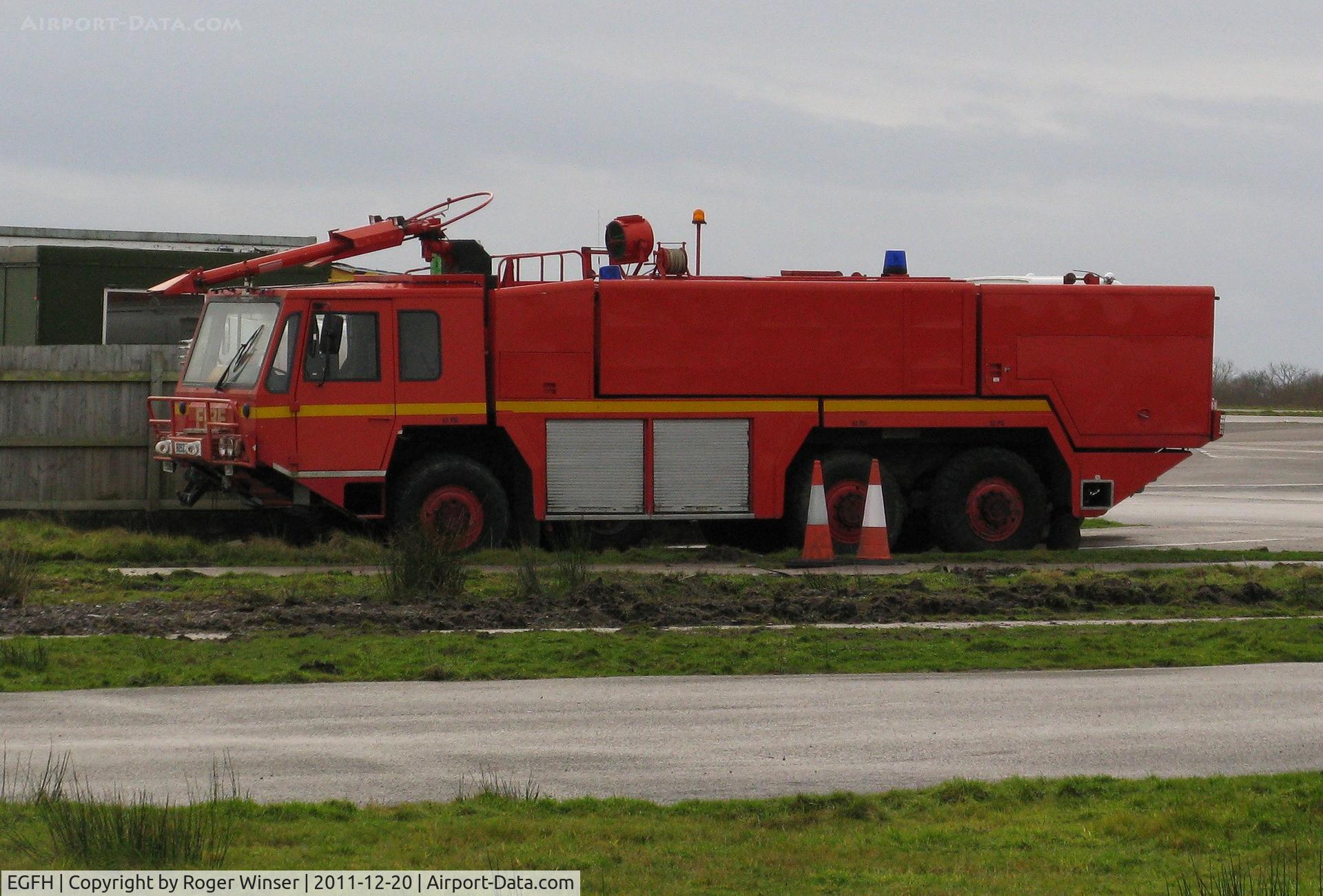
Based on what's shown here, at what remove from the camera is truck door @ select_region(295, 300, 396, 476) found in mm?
16797

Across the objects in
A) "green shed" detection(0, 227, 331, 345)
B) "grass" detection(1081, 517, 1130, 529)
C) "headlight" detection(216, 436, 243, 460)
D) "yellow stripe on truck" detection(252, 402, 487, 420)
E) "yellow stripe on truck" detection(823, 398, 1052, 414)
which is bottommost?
"grass" detection(1081, 517, 1130, 529)

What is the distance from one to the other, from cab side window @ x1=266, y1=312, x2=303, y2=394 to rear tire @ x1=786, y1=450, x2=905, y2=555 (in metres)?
5.33

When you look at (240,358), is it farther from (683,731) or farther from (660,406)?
(683,731)

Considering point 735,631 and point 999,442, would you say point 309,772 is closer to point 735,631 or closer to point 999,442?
point 735,631

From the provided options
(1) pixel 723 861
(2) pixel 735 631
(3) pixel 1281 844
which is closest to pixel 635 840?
(1) pixel 723 861

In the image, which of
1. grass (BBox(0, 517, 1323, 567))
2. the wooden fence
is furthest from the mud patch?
the wooden fence

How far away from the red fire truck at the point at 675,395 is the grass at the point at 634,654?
5.03 meters

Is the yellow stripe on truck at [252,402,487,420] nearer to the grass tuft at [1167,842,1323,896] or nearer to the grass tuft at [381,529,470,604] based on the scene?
the grass tuft at [381,529,470,604]

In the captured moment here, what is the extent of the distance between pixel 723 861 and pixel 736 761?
189cm

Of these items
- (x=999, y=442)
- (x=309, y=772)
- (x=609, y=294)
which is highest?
(x=609, y=294)

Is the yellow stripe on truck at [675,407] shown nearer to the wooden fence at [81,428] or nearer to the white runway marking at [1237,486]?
the wooden fence at [81,428]

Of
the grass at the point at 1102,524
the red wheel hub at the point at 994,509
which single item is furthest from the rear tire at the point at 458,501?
the grass at the point at 1102,524

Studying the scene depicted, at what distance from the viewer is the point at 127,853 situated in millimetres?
5617

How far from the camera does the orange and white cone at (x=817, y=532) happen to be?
16442 mm
